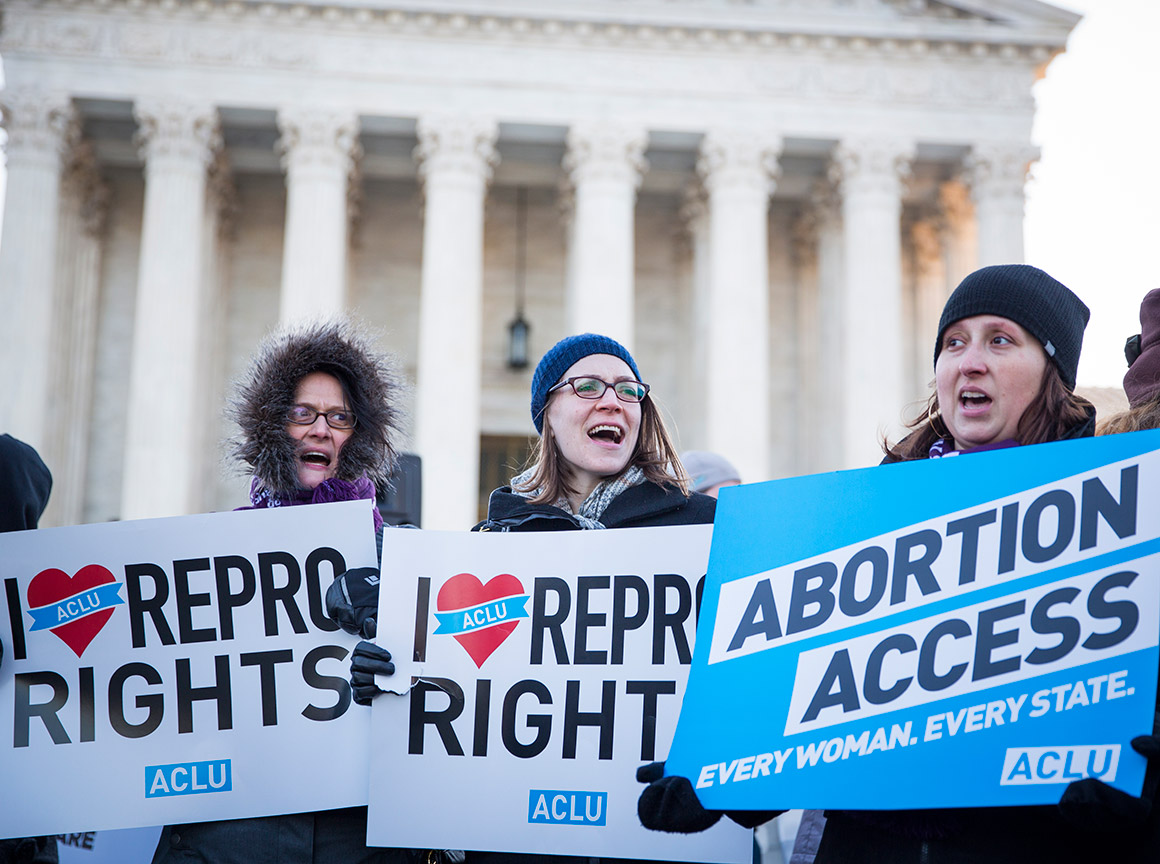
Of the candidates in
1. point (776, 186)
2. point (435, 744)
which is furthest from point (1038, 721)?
point (776, 186)

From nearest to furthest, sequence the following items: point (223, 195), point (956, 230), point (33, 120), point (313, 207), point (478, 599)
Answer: point (478, 599) < point (33, 120) < point (313, 207) < point (223, 195) < point (956, 230)

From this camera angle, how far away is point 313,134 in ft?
80.3

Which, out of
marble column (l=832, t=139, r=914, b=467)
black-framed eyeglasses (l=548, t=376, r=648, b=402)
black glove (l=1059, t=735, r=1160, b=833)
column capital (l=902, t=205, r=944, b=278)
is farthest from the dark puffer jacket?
column capital (l=902, t=205, r=944, b=278)

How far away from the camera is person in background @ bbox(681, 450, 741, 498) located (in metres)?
8.13

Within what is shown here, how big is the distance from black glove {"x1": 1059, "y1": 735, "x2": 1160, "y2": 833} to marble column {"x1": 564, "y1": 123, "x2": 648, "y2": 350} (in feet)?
72.3

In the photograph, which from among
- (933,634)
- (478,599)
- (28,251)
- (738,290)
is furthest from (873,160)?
(933,634)

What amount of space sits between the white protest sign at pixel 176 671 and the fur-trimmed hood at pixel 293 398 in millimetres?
361

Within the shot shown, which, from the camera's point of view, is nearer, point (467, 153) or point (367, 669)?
point (367, 669)

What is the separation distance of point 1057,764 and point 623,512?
1923 millimetres

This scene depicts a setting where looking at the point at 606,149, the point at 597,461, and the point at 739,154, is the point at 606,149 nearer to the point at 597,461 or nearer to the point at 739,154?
the point at 739,154

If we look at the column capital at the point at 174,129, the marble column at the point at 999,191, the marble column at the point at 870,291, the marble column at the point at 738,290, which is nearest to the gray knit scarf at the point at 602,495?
the marble column at the point at 738,290

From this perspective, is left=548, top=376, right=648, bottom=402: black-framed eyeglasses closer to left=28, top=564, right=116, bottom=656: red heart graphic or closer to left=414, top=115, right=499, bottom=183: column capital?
left=28, top=564, right=116, bottom=656: red heart graphic

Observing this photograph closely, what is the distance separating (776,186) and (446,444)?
11794mm

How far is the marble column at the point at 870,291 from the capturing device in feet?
81.0
